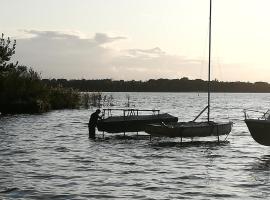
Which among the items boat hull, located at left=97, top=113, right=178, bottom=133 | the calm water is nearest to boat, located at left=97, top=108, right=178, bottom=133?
boat hull, located at left=97, top=113, right=178, bottom=133

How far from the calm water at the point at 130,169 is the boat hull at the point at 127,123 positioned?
0.83 m

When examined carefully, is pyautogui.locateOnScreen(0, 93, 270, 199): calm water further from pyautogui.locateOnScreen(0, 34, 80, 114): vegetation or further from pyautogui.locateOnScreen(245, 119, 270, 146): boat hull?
pyautogui.locateOnScreen(0, 34, 80, 114): vegetation

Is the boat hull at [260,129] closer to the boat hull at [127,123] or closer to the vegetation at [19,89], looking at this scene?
the boat hull at [127,123]

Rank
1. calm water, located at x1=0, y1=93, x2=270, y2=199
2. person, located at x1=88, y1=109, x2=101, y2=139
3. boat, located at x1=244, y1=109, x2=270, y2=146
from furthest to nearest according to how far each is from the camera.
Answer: person, located at x1=88, y1=109, x2=101, y2=139
boat, located at x1=244, y1=109, x2=270, y2=146
calm water, located at x1=0, y1=93, x2=270, y2=199

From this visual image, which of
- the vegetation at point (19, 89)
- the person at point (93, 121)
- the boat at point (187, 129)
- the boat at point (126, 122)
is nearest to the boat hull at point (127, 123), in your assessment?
the boat at point (126, 122)

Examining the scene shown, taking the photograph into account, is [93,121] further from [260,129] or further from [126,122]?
[260,129]

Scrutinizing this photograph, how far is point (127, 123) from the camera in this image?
37375mm

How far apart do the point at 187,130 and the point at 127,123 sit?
573cm

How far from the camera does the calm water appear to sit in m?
17.7

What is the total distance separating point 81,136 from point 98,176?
63.3ft

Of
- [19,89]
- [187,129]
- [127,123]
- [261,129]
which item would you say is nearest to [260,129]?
[261,129]

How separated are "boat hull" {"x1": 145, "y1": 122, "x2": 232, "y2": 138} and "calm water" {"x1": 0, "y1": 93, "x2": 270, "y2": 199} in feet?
2.72

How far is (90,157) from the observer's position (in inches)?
1066

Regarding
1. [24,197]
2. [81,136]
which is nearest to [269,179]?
[24,197]
